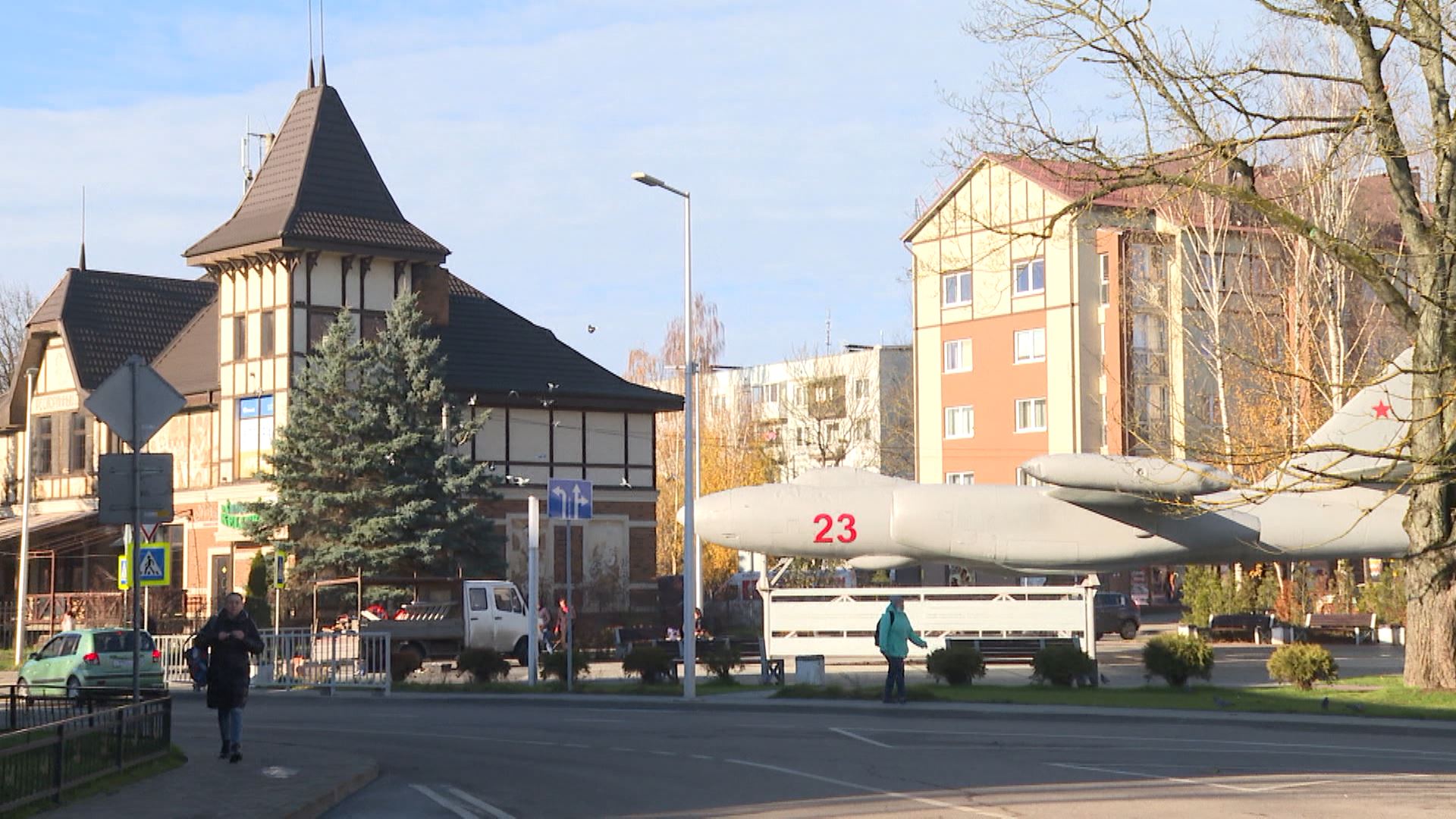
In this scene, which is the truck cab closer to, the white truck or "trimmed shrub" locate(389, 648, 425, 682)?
the white truck

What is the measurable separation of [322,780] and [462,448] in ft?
124

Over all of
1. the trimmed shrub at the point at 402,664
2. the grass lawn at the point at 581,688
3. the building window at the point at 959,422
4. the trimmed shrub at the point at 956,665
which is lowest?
the grass lawn at the point at 581,688

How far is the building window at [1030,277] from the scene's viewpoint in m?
61.7

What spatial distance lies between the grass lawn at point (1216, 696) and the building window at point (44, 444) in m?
38.5

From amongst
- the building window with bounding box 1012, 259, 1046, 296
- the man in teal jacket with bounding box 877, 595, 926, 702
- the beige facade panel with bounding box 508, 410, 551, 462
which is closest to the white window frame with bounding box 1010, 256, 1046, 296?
the building window with bounding box 1012, 259, 1046, 296

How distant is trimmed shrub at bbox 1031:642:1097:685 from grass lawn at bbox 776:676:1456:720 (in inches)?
8.2

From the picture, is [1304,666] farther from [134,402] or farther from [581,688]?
[134,402]

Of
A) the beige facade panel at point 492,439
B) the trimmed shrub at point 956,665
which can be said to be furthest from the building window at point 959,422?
Answer: the trimmed shrub at point 956,665

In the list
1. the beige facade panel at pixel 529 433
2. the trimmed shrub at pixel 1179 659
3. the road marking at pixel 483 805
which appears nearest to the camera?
the road marking at pixel 483 805

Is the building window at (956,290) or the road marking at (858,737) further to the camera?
the building window at (956,290)

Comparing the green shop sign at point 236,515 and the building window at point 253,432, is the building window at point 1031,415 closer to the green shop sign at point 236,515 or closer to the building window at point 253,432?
the building window at point 253,432

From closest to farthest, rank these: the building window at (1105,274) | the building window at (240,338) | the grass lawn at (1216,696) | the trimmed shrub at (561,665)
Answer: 1. the grass lawn at (1216,696)
2. the trimmed shrub at (561,665)
3. the building window at (240,338)
4. the building window at (1105,274)

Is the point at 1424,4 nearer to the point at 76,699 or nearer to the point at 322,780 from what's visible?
the point at 322,780

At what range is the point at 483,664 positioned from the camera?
102ft
